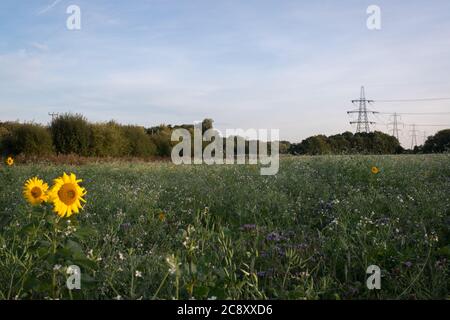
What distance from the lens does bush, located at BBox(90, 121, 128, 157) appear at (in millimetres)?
19734

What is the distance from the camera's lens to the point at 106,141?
66.1ft

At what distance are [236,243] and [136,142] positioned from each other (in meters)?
19.8

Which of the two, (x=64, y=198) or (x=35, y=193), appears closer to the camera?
(x=64, y=198)

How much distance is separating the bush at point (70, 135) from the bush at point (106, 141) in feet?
0.98

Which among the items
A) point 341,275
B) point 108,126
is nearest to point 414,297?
point 341,275

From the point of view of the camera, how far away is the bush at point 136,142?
22.1m

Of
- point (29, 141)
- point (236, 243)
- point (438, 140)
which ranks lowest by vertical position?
point (236, 243)

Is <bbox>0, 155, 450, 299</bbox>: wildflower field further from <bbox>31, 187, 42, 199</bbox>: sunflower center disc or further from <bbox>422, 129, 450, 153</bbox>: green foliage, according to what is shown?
<bbox>422, 129, 450, 153</bbox>: green foliage

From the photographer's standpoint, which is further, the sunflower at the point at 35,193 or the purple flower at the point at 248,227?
the purple flower at the point at 248,227

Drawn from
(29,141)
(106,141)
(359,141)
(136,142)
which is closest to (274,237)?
(29,141)

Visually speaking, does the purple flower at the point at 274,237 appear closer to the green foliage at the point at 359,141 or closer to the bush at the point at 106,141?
the bush at the point at 106,141

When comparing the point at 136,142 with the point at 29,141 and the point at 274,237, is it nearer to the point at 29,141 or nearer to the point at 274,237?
the point at 29,141


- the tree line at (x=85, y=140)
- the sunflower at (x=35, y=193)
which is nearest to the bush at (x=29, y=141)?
the tree line at (x=85, y=140)
